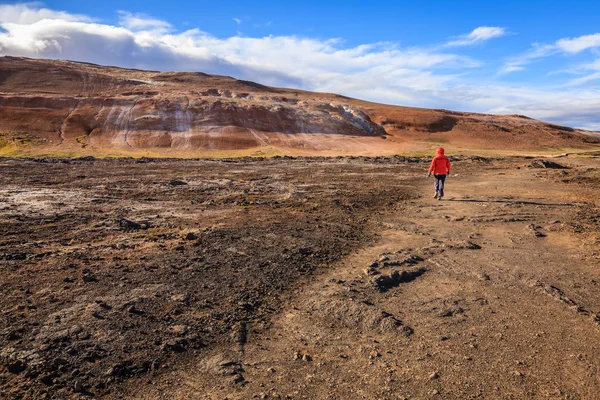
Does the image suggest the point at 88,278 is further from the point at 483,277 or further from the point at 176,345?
the point at 483,277

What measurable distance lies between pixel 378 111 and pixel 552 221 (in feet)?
193

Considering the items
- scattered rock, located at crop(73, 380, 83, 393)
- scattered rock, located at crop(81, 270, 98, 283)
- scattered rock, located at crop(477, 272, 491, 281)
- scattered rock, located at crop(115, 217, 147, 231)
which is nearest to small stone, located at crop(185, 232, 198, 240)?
scattered rock, located at crop(115, 217, 147, 231)

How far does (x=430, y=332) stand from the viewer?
192 inches

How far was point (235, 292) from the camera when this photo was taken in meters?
5.92

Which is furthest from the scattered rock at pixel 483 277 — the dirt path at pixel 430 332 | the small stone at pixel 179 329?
the small stone at pixel 179 329

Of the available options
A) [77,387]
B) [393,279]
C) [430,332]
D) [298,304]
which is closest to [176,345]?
[77,387]

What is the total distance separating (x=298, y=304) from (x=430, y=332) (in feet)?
5.38

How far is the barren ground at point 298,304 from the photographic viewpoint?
3.95 metres

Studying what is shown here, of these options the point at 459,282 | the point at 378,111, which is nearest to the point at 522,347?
the point at 459,282

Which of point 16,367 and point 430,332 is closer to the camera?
point 16,367

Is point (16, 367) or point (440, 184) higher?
point (440, 184)

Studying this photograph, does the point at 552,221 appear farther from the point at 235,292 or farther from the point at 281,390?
the point at 281,390

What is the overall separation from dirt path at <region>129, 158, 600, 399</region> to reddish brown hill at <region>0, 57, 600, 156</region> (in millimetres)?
38367

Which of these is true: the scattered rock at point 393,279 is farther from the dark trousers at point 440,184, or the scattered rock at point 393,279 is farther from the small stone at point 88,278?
the dark trousers at point 440,184
